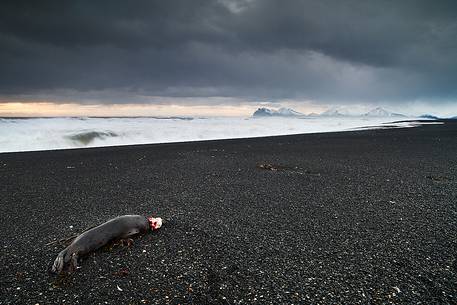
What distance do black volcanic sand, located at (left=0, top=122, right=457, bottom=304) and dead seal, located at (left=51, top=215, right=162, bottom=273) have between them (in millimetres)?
106

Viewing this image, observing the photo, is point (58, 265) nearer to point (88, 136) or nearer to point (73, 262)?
point (73, 262)

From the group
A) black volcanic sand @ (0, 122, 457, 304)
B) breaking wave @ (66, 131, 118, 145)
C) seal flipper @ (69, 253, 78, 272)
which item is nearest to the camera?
black volcanic sand @ (0, 122, 457, 304)

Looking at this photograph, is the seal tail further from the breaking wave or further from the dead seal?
the breaking wave

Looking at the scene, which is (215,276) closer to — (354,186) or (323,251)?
(323,251)

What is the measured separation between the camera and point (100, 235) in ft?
10.4

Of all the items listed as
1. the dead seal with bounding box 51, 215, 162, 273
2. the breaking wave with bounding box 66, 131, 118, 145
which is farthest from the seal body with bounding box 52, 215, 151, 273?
the breaking wave with bounding box 66, 131, 118, 145

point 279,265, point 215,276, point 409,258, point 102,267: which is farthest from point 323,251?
point 102,267

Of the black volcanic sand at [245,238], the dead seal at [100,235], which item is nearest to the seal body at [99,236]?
the dead seal at [100,235]

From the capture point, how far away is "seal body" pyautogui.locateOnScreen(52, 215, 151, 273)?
2.85 meters

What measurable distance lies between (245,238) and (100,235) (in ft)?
5.33

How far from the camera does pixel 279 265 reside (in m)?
2.87

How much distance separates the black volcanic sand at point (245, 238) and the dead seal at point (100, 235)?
0.35 feet

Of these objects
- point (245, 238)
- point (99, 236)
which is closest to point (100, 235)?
point (99, 236)

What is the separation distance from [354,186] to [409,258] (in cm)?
297
